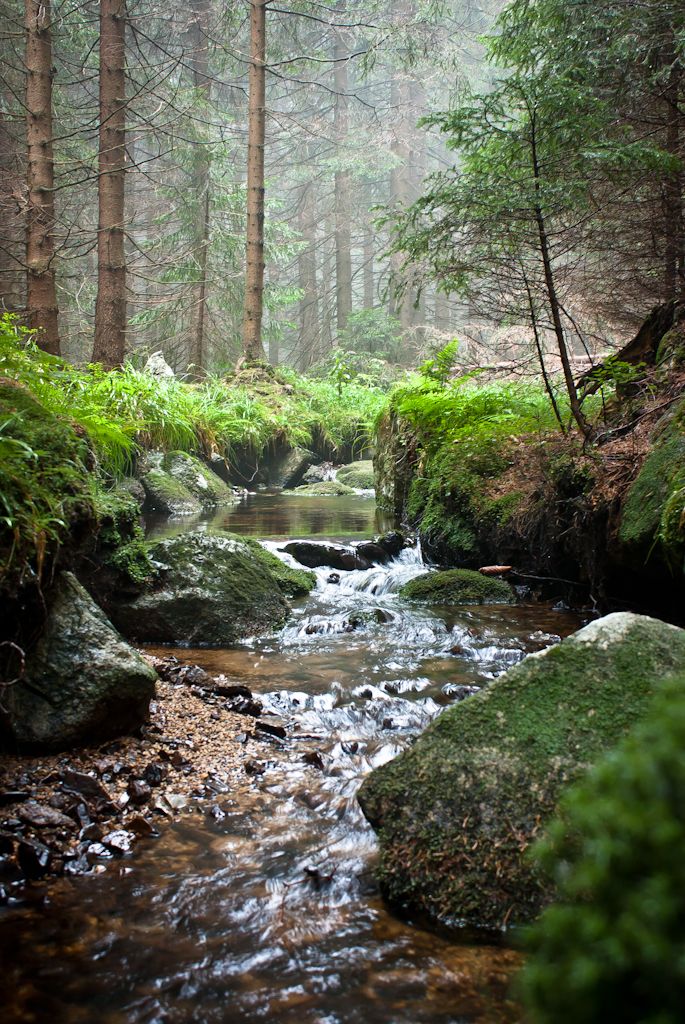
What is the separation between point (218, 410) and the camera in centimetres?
1540

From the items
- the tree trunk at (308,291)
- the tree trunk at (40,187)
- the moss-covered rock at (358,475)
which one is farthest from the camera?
the tree trunk at (308,291)

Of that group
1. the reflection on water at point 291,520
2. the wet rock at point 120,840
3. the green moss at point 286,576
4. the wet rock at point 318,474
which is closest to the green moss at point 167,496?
the reflection on water at point 291,520

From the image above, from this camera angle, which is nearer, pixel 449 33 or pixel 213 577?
pixel 213 577

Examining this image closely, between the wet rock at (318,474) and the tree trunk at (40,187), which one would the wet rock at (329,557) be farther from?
the wet rock at (318,474)

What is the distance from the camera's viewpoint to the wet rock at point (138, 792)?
11.4 feet

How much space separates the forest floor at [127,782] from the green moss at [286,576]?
273 cm

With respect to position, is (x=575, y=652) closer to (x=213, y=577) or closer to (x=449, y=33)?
(x=213, y=577)

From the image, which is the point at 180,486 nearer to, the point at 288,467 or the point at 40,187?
the point at 288,467

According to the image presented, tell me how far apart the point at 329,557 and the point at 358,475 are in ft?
24.6

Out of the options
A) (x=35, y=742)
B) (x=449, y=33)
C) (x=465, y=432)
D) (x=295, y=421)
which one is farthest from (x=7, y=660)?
(x=449, y=33)

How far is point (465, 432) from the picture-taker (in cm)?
920

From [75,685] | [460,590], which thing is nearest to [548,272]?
[460,590]

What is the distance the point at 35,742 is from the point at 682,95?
855 cm

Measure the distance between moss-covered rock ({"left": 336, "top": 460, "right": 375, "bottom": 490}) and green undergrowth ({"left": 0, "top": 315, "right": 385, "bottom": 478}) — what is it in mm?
952
